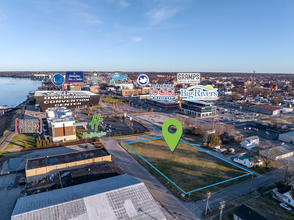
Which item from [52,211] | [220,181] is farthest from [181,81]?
[52,211]

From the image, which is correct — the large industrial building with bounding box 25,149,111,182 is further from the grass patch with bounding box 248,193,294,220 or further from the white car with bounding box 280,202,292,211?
the white car with bounding box 280,202,292,211

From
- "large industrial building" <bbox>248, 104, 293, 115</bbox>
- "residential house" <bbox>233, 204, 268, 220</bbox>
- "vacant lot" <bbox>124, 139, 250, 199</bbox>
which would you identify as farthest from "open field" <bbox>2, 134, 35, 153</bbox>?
"large industrial building" <bbox>248, 104, 293, 115</bbox>

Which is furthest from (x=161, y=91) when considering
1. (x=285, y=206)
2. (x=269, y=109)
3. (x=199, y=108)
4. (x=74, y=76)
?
(x=269, y=109)

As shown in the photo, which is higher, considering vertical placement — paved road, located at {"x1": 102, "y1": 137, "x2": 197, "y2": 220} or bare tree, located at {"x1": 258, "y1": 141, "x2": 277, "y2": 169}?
bare tree, located at {"x1": 258, "y1": 141, "x2": 277, "y2": 169}

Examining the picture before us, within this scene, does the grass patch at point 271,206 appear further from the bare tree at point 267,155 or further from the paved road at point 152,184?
the bare tree at point 267,155

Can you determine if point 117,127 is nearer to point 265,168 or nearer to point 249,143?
point 249,143
